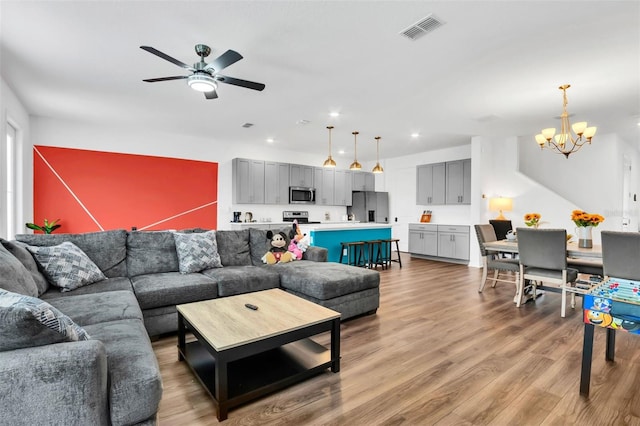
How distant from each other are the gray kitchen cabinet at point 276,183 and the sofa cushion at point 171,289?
409 centimetres

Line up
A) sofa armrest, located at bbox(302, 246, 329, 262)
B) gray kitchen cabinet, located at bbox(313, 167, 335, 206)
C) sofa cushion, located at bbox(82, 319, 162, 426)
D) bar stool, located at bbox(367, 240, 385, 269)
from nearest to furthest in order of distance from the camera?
sofa cushion, located at bbox(82, 319, 162, 426), sofa armrest, located at bbox(302, 246, 329, 262), bar stool, located at bbox(367, 240, 385, 269), gray kitchen cabinet, located at bbox(313, 167, 335, 206)

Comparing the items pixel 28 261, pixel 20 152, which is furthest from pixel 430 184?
pixel 20 152

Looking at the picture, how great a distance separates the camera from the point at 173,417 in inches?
67.4

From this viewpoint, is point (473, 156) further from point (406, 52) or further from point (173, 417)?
point (173, 417)

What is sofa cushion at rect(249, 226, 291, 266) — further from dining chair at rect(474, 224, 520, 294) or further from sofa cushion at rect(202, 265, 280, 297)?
dining chair at rect(474, 224, 520, 294)

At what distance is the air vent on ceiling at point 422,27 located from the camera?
2.42 metres

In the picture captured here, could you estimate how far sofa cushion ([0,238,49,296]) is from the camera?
233 cm

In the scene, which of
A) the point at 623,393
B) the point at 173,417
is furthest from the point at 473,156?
the point at 173,417

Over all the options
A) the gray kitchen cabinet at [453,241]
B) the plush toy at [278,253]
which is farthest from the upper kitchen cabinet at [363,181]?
the plush toy at [278,253]

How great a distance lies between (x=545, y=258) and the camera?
11.5 ft

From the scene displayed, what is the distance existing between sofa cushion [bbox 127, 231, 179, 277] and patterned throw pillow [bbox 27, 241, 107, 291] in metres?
0.40

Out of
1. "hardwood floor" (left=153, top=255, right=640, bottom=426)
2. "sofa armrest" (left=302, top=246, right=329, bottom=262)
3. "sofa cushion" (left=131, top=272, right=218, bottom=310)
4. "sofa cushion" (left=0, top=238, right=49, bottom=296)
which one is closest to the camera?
"hardwood floor" (left=153, top=255, right=640, bottom=426)

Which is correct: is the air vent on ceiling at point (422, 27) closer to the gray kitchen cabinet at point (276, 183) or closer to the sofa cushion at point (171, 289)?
the sofa cushion at point (171, 289)

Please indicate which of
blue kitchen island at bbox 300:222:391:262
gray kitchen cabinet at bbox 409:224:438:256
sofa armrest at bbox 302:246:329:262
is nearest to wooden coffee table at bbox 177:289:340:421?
sofa armrest at bbox 302:246:329:262
